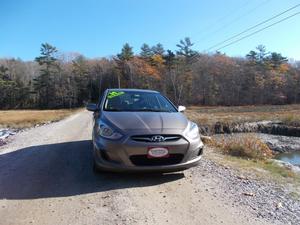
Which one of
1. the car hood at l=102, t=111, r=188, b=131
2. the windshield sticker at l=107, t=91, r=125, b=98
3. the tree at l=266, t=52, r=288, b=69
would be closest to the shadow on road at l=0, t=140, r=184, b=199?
the car hood at l=102, t=111, r=188, b=131

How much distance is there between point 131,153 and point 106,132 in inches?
23.7

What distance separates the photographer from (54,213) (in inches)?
163

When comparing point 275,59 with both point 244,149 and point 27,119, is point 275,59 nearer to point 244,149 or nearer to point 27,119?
point 27,119

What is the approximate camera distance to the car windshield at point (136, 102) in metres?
6.41

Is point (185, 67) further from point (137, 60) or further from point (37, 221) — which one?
point (37, 221)

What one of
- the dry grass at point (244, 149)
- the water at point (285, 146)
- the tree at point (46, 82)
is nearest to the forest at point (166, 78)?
the tree at point (46, 82)

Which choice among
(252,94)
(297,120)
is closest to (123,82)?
(252,94)

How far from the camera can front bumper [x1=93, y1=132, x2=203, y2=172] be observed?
4984 millimetres

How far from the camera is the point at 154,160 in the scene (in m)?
5.12

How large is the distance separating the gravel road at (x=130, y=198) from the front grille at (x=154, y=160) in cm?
37

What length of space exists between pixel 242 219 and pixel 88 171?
10.3ft

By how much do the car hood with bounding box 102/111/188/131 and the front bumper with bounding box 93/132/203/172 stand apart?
0.29 meters

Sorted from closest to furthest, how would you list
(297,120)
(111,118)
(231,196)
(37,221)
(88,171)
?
(37,221), (231,196), (111,118), (88,171), (297,120)

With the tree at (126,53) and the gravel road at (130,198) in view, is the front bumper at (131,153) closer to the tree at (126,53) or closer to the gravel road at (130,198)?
the gravel road at (130,198)
